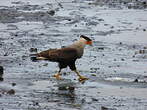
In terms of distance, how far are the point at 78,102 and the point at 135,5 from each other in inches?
821

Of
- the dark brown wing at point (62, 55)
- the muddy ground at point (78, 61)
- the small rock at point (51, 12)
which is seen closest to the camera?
the muddy ground at point (78, 61)

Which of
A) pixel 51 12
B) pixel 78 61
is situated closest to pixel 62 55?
pixel 78 61

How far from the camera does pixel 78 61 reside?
16812 mm

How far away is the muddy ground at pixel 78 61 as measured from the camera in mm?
12047


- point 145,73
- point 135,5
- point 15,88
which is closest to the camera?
point 15,88

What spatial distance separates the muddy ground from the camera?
12047 millimetres

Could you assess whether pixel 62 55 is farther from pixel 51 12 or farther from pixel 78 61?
pixel 51 12

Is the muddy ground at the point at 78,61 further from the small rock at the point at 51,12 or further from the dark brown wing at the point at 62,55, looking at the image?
the dark brown wing at the point at 62,55

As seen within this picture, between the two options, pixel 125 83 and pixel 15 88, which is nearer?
pixel 15 88

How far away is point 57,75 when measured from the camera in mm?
14445

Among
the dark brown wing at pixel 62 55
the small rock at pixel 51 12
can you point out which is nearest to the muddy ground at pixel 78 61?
the small rock at pixel 51 12

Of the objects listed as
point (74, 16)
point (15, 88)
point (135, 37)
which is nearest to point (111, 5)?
point (74, 16)

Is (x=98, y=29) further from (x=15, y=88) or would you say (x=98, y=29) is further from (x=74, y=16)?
(x=15, y=88)

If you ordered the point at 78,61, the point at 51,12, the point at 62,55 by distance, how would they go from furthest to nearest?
the point at 51,12 → the point at 78,61 → the point at 62,55
